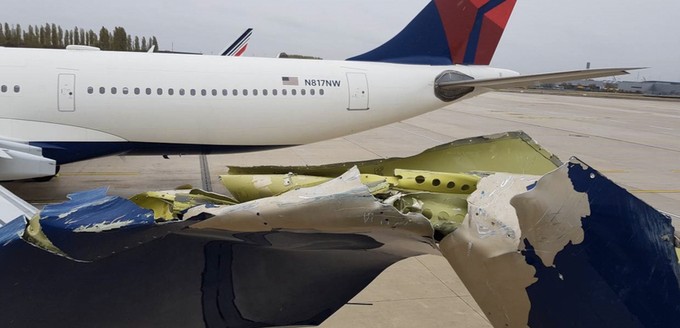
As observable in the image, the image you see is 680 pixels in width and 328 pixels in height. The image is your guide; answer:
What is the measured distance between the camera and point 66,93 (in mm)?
10492

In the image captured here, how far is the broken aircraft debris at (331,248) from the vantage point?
107 inches

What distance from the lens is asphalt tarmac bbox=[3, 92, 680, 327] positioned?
6293mm

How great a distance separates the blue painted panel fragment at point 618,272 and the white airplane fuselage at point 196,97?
29.7 feet

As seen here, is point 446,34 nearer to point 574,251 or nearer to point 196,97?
point 196,97

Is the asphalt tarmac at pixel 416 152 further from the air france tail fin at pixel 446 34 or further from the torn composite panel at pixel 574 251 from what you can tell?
the air france tail fin at pixel 446 34

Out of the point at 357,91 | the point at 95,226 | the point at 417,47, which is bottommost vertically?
the point at 95,226

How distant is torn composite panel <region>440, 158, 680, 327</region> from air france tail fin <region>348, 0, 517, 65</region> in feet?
33.5

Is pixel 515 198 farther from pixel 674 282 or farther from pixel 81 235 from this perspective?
pixel 81 235

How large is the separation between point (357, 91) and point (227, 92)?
279 cm

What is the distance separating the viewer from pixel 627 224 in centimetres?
287

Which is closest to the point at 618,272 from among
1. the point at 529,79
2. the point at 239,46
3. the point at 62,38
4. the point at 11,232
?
the point at 11,232

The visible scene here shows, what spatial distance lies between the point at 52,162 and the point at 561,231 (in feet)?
30.4

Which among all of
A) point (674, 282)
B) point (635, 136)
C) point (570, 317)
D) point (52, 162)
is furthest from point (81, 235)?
point (635, 136)

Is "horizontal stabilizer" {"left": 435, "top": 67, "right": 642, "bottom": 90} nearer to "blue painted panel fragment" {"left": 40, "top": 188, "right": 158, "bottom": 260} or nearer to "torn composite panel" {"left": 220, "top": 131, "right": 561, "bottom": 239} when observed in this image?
"torn composite panel" {"left": 220, "top": 131, "right": 561, "bottom": 239}
